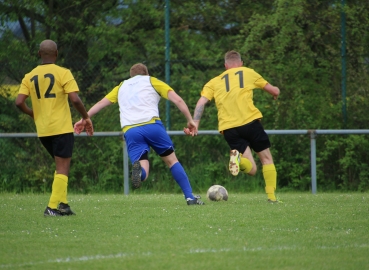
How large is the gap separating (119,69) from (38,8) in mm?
2184

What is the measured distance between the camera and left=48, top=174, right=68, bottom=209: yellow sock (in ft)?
28.8

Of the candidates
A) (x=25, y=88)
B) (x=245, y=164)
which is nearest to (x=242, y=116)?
(x=245, y=164)

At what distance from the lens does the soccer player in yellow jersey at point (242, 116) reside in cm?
1037

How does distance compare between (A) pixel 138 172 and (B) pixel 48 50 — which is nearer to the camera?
(B) pixel 48 50

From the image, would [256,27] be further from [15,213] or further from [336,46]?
[15,213]

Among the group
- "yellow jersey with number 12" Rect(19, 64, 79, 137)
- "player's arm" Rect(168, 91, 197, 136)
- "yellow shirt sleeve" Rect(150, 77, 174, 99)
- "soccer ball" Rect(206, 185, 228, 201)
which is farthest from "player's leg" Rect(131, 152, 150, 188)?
"soccer ball" Rect(206, 185, 228, 201)

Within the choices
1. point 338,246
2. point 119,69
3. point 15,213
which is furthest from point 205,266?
point 119,69

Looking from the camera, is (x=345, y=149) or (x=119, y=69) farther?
(x=119, y=69)

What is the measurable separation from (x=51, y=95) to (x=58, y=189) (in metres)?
1.08

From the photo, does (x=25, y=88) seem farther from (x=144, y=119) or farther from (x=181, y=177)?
(x=181, y=177)

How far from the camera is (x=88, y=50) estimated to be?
16156 mm

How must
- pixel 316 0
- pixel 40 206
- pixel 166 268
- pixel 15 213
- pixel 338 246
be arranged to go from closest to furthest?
pixel 166 268
pixel 338 246
pixel 15 213
pixel 40 206
pixel 316 0

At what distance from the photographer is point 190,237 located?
7.05 metres

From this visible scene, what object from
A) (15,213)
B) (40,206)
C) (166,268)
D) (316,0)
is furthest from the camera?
(316,0)
